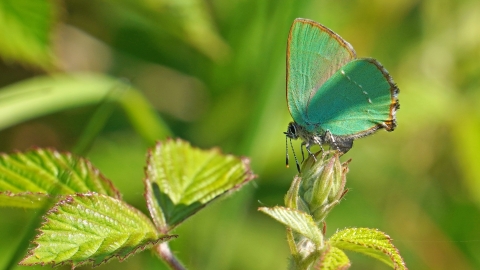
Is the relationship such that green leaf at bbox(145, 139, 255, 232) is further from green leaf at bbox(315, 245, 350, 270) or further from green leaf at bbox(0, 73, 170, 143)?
green leaf at bbox(0, 73, 170, 143)

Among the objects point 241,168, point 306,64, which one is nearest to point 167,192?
point 241,168

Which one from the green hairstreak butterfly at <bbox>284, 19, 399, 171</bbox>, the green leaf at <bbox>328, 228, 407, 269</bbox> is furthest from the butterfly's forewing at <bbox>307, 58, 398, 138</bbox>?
the green leaf at <bbox>328, 228, 407, 269</bbox>

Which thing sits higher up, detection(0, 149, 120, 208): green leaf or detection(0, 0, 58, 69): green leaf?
detection(0, 0, 58, 69): green leaf

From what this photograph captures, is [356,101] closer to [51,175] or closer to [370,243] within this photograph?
[370,243]

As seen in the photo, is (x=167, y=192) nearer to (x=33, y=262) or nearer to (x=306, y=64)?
(x=33, y=262)

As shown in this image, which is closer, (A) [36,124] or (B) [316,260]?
(B) [316,260]

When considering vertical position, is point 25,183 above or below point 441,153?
below
